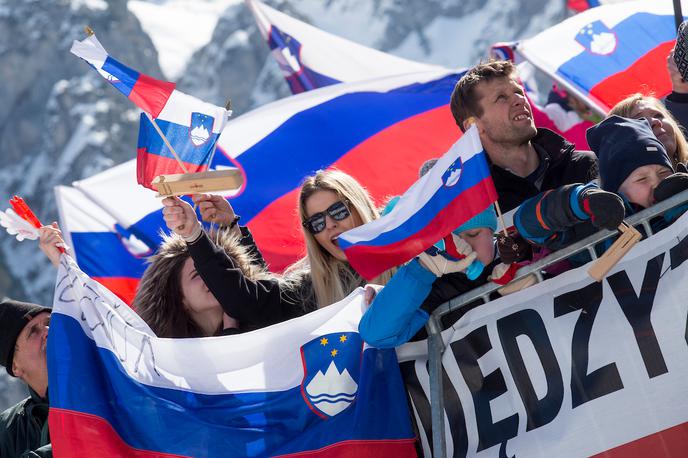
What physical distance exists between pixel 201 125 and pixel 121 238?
135 inches

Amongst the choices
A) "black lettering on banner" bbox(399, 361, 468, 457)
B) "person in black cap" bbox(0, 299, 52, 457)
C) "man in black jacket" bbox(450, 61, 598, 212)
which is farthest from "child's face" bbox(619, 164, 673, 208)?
"person in black cap" bbox(0, 299, 52, 457)

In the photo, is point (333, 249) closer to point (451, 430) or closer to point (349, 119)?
point (451, 430)

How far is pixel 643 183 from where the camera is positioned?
3619mm

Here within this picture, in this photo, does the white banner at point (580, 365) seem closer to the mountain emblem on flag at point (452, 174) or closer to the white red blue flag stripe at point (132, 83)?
the mountain emblem on flag at point (452, 174)

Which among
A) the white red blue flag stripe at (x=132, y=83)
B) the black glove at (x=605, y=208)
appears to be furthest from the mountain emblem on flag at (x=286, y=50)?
the black glove at (x=605, y=208)

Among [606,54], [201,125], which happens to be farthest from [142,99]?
[606,54]

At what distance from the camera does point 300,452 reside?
3959 millimetres

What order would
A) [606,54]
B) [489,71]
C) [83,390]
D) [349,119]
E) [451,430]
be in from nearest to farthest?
[451,430]
[83,390]
[489,71]
[606,54]
[349,119]

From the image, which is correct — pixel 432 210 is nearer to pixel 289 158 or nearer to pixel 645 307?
pixel 645 307

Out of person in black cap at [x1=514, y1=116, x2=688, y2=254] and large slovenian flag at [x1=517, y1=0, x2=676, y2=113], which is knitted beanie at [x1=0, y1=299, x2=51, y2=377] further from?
large slovenian flag at [x1=517, y1=0, x2=676, y2=113]

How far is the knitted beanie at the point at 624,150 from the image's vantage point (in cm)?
365

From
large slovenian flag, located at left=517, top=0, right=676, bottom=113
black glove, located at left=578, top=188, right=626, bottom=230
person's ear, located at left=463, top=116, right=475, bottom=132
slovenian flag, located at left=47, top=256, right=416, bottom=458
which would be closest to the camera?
black glove, located at left=578, top=188, right=626, bottom=230

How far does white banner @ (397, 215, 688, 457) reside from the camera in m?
3.39

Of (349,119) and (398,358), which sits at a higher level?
(349,119)
